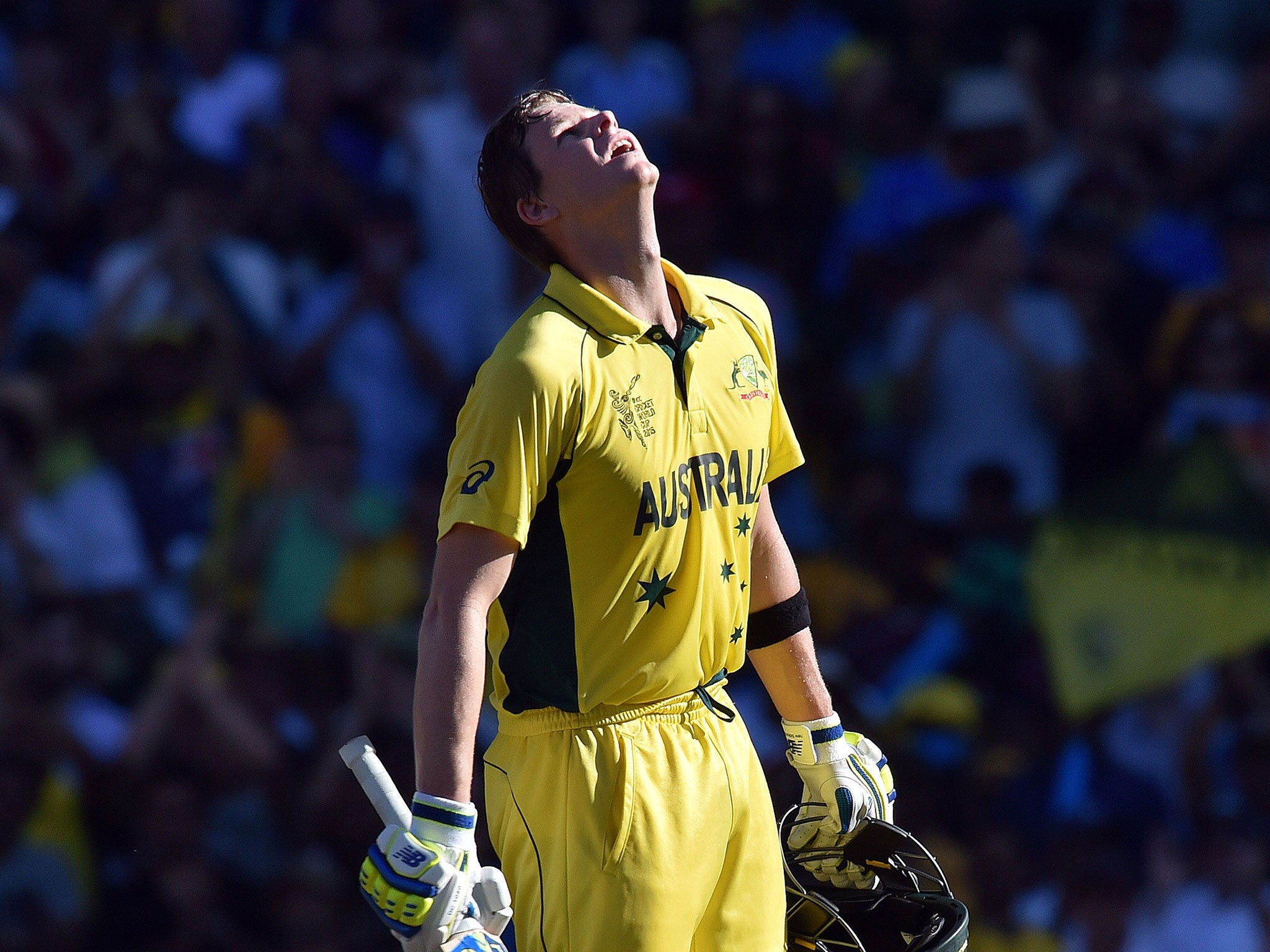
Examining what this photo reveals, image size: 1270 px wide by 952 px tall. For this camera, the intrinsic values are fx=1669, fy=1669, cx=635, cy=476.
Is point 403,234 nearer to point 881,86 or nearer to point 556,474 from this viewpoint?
point 881,86

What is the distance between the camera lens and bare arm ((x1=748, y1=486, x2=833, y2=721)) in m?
3.15

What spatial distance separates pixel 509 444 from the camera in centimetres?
262

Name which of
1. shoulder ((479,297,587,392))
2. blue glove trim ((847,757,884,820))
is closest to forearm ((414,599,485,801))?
shoulder ((479,297,587,392))

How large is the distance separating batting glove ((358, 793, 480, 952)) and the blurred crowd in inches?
116

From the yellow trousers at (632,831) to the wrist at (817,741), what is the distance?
268mm

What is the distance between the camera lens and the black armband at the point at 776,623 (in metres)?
3.17

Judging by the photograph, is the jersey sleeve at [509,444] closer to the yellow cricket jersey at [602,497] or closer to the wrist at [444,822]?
the yellow cricket jersey at [602,497]

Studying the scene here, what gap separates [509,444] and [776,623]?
0.79 meters

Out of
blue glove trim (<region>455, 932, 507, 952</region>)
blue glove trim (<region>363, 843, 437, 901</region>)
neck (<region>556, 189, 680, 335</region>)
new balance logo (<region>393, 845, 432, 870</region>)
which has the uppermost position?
neck (<region>556, 189, 680, 335</region>)

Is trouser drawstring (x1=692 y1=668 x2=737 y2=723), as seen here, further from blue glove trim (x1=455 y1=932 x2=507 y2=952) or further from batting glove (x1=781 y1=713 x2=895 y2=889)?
blue glove trim (x1=455 y1=932 x2=507 y2=952)

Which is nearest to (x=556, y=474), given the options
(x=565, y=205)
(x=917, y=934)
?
(x=565, y=205)

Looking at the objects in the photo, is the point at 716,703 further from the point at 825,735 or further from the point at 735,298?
the point at 735,298

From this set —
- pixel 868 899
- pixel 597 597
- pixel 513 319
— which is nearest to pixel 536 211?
pixel 597 597

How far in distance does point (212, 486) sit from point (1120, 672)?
3.44 meters
